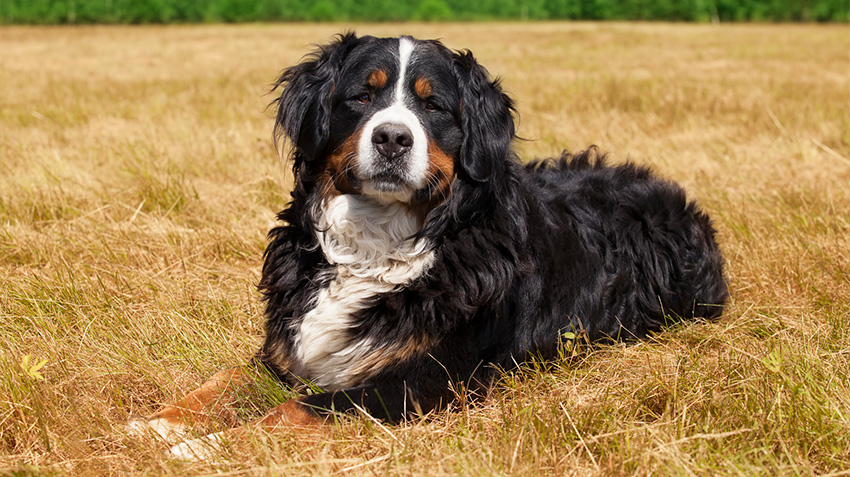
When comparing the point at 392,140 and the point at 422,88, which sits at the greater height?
the point at 422,88

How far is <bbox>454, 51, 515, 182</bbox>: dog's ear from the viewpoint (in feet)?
10.0

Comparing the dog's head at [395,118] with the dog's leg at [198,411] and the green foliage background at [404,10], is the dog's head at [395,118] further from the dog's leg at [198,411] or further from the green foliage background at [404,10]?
the green foliage background at [404,10]

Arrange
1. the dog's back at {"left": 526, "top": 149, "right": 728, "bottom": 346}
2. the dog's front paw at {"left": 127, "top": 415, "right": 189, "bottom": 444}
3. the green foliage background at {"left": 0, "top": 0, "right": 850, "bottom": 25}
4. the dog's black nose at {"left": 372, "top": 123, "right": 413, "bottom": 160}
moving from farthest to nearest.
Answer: the green foliage background at {"left": 0, "top": 0, "right": 850, "bottom": 25} → the dog's back at {"left": 526, "top": 149, "right": 728, "bottom": 346} → the dog's black nose at {"left": 372, "top": 123, "right": 413, "bottom": 160} → the dog's front paw at {"left": 127, "top": 415, "right": 189, "bottom": 444}

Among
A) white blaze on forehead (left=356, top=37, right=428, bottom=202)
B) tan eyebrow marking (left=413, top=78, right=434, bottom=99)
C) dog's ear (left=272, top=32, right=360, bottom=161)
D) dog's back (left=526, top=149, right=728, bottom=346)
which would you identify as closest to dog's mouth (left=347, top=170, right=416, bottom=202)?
white blaze on forehead (left=356, top=37, right=428, bottom=202)

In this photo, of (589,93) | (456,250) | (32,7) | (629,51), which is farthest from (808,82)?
(32,7)

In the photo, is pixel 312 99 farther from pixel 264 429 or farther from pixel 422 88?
pixel 264 429

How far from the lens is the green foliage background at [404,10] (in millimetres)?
47219

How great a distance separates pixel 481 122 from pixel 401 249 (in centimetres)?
63

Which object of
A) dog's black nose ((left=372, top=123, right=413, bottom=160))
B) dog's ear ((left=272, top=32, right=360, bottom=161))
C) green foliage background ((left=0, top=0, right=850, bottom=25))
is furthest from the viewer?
green foliage background ((left=0, top=0, right=850, bottom=25))

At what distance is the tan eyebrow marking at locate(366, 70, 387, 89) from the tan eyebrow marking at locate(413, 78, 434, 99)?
0.42 feet

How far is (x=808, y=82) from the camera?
11422 mm

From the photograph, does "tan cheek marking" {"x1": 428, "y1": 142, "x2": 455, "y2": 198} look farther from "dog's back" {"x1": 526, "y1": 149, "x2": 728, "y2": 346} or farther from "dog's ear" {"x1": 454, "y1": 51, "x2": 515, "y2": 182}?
"dog's back" {"x1": 526, "y1": 149, "x2": 728, "y2": 346}

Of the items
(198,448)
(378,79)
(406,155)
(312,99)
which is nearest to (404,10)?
(312,99)

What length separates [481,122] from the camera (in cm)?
313
